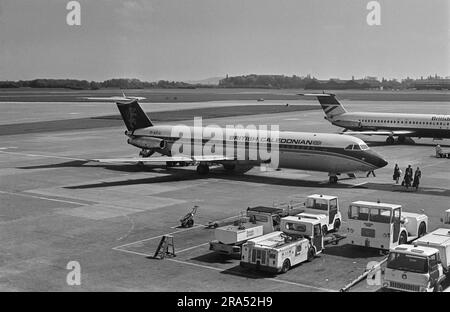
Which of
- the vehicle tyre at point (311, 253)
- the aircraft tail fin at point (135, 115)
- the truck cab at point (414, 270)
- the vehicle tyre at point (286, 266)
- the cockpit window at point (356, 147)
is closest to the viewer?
the truck cab at point (414, 270)

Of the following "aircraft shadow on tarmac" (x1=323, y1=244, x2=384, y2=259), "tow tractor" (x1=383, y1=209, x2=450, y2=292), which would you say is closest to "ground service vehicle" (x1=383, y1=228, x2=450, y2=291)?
"tow tractor" (x1=383, y1=209, x2=450, y2=292)

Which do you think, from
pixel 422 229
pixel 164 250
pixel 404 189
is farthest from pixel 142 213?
pixel 404 189

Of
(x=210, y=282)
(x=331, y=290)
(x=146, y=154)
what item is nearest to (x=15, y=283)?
(x=210, y=282)

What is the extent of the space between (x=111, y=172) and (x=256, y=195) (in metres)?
15.0

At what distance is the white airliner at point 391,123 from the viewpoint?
6444 cm

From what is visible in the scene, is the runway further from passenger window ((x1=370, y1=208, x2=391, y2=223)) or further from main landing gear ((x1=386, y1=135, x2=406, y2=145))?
main landing gear ((x1=386, y1=135, x2=406, y2=145))

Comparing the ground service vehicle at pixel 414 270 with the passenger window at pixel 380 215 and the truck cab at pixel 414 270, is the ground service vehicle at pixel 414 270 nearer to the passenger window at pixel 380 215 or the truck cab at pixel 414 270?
the truck cab at pixel 414 270

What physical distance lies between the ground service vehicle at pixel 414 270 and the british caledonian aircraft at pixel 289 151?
63.6 feet

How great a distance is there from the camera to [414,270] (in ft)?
61.3

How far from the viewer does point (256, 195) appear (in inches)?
1446

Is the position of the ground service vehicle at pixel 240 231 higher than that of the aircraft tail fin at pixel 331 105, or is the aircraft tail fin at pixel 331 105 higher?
the aircraft tail fin at pixel 331 105

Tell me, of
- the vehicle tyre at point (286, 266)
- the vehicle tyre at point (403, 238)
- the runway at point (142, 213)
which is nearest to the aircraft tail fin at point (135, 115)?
the runway at point (142, 213)

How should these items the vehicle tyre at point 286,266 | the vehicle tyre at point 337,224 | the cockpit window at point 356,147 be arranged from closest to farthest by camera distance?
the vehicle tyre at point 286,266, the vehicle tyre at point 337,224, the cockpit window at point 356,147
